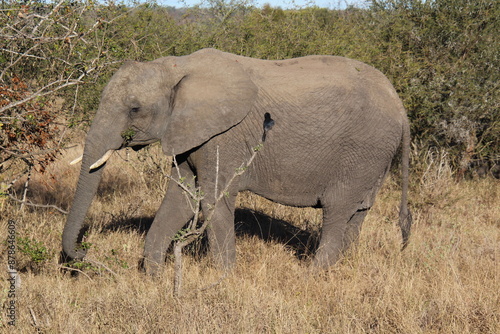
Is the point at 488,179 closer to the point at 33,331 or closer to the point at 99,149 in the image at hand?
the point at 99,149

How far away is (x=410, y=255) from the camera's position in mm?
5996

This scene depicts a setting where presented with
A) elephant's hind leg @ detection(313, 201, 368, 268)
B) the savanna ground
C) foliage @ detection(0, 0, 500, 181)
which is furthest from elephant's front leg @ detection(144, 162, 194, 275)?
foliage @ detection(0, 0, 500, 181)

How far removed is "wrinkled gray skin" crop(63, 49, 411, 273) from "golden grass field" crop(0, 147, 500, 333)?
34cm

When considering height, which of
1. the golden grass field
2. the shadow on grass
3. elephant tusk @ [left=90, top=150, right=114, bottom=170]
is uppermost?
elephant tusk @ [left=90, top=150, right=114, bottom=170]

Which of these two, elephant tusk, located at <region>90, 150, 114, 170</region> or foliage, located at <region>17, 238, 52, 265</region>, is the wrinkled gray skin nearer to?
elephant tusk, located at <region>90, 150, 114, 170</region>

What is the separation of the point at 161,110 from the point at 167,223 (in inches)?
40.6

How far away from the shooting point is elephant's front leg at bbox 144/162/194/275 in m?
5.49

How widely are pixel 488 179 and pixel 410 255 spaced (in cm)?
448

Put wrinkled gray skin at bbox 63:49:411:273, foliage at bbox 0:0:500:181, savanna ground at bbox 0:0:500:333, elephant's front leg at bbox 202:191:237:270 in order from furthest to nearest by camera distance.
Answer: foliage at bbox 0:0:500:181 → elephant's front leg at bbox 202:191:237:270 → wrinkled gray skin at bbox 63:49:411:273 → savanna ground at bbox 0:0:500:333

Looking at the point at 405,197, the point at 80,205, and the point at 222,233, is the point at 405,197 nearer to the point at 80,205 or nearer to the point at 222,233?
the point at 222,233

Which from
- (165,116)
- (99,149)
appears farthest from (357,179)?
(99,149)

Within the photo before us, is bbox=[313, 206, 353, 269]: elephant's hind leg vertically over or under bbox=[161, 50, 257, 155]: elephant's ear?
under

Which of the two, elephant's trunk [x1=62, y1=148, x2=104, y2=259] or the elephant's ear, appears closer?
elephant's trunk [x1=62, y1=148, x2=104, y2=259]

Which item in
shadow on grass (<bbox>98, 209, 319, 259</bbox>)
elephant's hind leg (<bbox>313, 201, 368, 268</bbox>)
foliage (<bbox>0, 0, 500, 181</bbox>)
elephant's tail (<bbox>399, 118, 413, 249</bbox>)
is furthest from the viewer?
foliage (<bbox>0, 0, 500, 181</bbox>)
